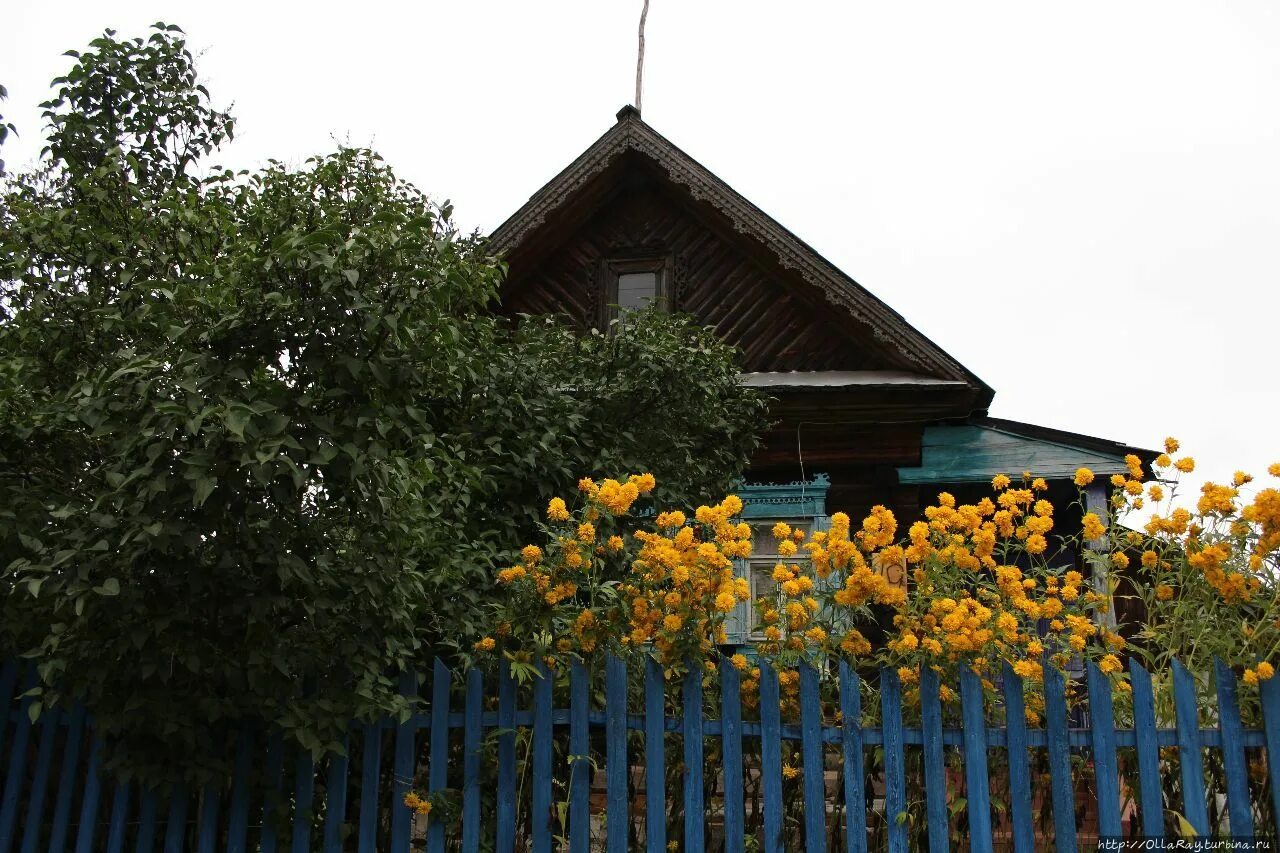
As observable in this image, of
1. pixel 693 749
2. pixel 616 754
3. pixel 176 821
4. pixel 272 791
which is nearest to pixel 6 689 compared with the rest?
pixel 176 821

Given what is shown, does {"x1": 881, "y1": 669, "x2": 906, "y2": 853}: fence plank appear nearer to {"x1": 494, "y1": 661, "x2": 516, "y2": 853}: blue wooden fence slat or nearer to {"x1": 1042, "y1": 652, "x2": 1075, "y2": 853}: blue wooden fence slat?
{"x1": 1042, "y1": 652, "x2": 1075, "y2": 853}: blue wooden fence slat

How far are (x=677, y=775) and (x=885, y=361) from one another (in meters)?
5.54

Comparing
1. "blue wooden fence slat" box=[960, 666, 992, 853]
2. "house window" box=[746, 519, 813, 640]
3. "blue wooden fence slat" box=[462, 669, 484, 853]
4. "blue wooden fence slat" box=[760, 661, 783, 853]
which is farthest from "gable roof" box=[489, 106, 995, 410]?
"blue wooden fence slat" box=[462, 669, 484, 853]

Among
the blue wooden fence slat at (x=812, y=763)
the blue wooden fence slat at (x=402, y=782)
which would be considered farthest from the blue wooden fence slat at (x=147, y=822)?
the blue wooden fence slat at (x=812, y=763)

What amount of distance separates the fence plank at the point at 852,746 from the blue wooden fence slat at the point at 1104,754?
77 centimetres

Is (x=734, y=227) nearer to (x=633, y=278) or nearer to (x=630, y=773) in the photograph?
(x=633, y=278)

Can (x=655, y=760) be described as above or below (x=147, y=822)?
above

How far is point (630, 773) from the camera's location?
4.26 m

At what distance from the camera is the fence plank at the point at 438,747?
159 inches

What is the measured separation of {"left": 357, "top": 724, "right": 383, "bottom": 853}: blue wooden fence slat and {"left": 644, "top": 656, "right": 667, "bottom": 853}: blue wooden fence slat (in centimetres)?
101

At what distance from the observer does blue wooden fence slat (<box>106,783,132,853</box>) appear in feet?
13.8

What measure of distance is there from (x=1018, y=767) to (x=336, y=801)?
2431 millimetres

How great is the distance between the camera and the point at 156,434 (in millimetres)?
3393

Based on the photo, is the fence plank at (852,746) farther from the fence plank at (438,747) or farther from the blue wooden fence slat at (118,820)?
the blue wooden fence slat at (118,820)
